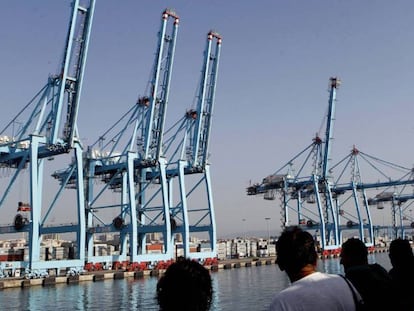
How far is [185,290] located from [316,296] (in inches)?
32.9

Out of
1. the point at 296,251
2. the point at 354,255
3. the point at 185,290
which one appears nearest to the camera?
the point at 185,290

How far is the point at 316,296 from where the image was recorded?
2.92 meters

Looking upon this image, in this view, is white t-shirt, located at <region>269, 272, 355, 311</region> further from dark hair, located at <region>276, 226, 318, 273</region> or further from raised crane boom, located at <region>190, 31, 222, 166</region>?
raised crane boom, located at <region>190, 31, 222, 166</region>

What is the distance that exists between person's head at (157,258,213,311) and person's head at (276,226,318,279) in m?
0.80

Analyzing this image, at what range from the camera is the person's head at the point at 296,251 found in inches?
126

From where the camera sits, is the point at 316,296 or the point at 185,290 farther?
the point at 316,296

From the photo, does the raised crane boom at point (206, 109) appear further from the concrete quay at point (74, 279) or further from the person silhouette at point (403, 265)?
the person silhouette at point (403, 265)

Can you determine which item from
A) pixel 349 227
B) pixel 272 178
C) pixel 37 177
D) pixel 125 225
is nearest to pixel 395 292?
pixel 37 177

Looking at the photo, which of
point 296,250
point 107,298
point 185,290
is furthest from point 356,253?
point 107,298

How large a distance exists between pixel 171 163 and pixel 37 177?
59.1 feet

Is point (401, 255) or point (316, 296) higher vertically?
point (401, 255)

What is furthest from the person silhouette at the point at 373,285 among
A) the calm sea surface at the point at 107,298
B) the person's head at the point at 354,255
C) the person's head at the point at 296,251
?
the calm sea surface at the point at 107,298

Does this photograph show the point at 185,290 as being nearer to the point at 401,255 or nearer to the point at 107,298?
the point at 401,255

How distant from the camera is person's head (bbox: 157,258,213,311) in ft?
8.44
